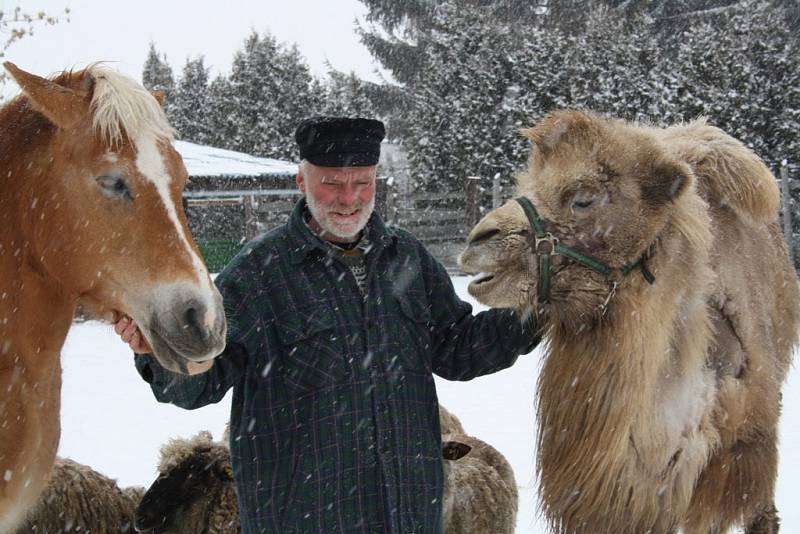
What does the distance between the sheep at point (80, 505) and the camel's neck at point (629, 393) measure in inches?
84.4

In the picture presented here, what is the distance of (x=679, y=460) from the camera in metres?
3.29

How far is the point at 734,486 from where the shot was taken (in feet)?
11.7

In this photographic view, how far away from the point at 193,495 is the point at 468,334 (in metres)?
1.52

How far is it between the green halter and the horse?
121cm

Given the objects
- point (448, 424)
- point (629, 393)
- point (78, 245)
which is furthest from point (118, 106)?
point (448, 424)

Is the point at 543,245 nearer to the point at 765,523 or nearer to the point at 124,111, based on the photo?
the point at 124,111

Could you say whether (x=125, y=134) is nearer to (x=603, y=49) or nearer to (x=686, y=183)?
(x=686, y=183)

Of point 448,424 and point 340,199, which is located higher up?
point 340,199

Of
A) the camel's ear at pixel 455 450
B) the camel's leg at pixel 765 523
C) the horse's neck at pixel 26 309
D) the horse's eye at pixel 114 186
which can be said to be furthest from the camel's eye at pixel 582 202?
the camel's leg at pixel 765 523

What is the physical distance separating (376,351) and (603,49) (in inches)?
702

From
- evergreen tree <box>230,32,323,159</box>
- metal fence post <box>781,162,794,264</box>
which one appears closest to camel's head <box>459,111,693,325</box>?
metal fence post <box>781,162,794,264</box>

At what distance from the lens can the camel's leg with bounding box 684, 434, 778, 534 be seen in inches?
137

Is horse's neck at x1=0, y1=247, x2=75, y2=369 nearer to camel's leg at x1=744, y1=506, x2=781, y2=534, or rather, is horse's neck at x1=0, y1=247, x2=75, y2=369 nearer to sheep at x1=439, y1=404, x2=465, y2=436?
sheep at x1=439, y1=404, x2=465, y2=436

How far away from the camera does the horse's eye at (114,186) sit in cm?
245
